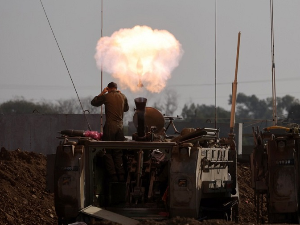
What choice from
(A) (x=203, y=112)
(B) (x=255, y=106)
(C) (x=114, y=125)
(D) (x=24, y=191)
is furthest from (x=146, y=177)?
(B) (x=255, y=106)

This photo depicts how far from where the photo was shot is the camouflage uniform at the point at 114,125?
69.0 feet

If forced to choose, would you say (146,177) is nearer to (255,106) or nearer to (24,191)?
(24,191)

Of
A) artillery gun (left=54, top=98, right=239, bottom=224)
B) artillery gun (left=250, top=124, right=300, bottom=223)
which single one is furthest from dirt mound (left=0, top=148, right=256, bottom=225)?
artillery gun (left=250, top=124, right=300, bottom=223)

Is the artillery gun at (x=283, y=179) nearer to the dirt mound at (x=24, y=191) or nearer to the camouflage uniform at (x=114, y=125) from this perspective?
the camouflage uniform at (x=114, y=125)

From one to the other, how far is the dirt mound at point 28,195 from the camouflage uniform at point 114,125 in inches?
89.5

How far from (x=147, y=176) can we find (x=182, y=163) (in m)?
1.88

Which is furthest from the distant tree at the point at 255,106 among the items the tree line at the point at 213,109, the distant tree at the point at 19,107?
the distant tree at the point at 19,107

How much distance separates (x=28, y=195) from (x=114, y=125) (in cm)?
772

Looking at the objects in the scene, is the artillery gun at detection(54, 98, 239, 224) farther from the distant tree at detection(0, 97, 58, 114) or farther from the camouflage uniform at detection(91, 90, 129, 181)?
the distant tree at detection(0, 97, 58, 114)

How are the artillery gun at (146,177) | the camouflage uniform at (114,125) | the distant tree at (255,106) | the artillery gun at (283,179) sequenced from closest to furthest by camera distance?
1. the artillery gun at (146,177)
2. the artillery gun at (283,179)
3. the camouflage uniform at (114,125)
4. the distant tree at (255,106)

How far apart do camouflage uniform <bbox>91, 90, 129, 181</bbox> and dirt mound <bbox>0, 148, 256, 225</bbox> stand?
2.27m

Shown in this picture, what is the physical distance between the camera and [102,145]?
2011 centimetres

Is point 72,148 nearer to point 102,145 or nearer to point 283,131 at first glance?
point 102,145

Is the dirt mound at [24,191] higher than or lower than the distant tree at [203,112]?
lower
